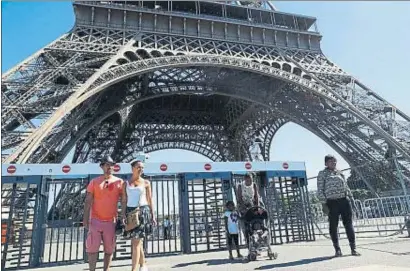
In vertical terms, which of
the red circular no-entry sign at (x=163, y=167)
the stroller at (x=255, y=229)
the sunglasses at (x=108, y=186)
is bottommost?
the stroller at (x=255, y=229)

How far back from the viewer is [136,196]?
4.13 metres

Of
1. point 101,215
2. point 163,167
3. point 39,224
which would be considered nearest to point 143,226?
point 101,215

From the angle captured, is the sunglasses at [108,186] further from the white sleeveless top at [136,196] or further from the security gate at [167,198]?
the security gate at [167,198]

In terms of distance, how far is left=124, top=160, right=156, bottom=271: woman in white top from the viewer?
394 cm

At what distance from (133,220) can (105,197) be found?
18.3 inches

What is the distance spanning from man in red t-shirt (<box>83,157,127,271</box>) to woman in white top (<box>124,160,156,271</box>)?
0.33 feet

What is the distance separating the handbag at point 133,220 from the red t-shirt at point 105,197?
23cm

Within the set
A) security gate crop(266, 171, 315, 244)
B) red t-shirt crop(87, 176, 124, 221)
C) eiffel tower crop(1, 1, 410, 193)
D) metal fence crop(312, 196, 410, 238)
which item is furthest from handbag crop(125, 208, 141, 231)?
eiffel tower crop(1, 1, 410, 193)

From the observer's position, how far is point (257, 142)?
33500 mm

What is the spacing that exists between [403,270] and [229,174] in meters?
6.08

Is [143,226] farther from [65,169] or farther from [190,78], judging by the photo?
[190,78]

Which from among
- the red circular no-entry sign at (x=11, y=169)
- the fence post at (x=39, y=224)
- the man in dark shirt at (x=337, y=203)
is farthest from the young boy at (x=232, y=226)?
the red circular no-entry sign at (x=11, y=169)

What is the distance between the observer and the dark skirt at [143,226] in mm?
3938

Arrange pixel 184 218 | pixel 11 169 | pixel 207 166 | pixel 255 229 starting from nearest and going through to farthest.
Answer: pixel 255 229, pixel 11 169, pixel 184 218, pixel 207 166
